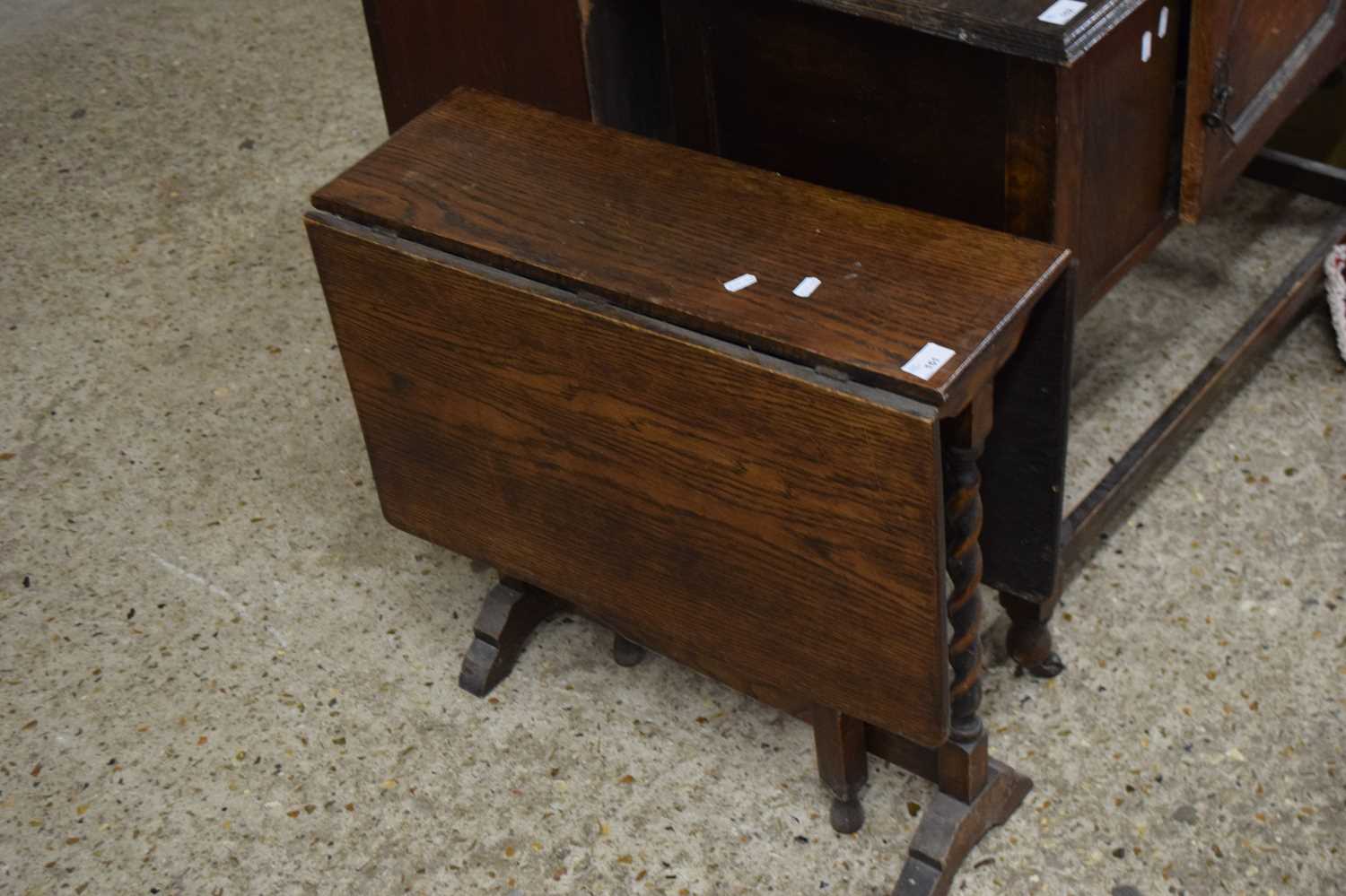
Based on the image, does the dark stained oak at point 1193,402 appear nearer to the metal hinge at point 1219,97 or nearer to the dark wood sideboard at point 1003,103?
the dark wood sideboard at point 1003,103

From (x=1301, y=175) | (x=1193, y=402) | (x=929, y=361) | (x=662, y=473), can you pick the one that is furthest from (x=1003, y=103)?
(x=1301, y=175)

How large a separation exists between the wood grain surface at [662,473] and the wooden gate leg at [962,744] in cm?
10

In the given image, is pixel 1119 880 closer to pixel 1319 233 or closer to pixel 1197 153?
pixel 1197 153

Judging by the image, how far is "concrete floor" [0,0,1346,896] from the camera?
2094 mm

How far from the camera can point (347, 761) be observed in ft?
7.38

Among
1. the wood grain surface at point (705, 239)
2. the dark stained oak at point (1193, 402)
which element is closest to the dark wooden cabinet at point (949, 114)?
the wood grain surface at point (705, 239)

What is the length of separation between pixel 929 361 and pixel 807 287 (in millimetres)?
186

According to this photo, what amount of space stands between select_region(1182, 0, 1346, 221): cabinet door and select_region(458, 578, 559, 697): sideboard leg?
38.9 inches

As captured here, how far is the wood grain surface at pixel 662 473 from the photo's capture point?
171 centimetres

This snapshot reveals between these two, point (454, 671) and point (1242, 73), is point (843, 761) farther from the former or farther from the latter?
point (1242, 73)

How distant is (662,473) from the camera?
1874mm

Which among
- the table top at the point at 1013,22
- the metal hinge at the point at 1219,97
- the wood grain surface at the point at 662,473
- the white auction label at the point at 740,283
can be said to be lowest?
the wood grain surface at the point at 662,473

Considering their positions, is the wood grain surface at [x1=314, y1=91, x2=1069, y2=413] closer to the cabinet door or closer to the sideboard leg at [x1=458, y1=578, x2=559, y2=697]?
the cabinet door

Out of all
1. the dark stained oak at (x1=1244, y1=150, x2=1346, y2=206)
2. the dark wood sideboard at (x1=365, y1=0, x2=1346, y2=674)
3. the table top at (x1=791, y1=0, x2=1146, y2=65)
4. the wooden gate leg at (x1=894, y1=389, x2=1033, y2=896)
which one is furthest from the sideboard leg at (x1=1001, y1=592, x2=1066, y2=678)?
the dark stained oak at (x1=1244, y1=150, x2=1346, y2=206)
